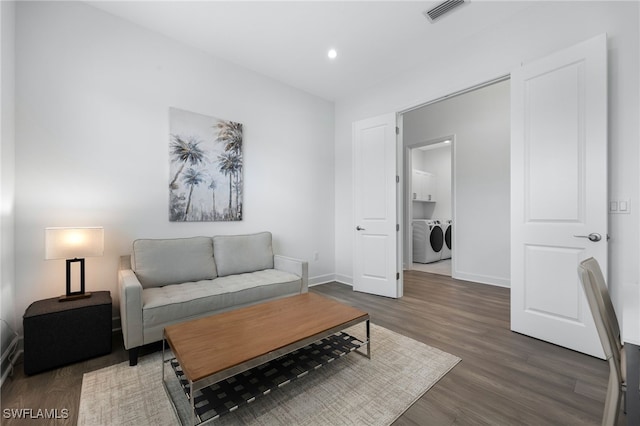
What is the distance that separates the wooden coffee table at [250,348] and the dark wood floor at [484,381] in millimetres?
571

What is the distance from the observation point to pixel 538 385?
1695 millimetres

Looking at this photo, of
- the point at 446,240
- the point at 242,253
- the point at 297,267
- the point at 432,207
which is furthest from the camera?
the point at 432,207

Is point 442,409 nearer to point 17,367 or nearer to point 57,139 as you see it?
point 17,367

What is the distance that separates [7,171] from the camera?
198 centimetres

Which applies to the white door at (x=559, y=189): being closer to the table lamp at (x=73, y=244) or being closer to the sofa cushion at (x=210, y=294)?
the sofa cushion at (x=210, y=294)

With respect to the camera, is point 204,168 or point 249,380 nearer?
point 249,380

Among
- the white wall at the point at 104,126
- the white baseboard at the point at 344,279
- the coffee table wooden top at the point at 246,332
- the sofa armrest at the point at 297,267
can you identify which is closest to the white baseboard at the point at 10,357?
the white wall at the point at 104,126

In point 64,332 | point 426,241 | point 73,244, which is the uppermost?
point 73,244

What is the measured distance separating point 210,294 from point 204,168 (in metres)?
1.49

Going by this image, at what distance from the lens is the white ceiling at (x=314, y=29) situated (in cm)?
247

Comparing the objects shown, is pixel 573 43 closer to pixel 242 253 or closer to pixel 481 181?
pixel 481 181

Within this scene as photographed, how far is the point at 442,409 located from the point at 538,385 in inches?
28.2

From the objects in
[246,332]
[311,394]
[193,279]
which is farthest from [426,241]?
[246,332]

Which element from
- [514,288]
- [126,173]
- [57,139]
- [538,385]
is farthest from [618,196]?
[57,139]
